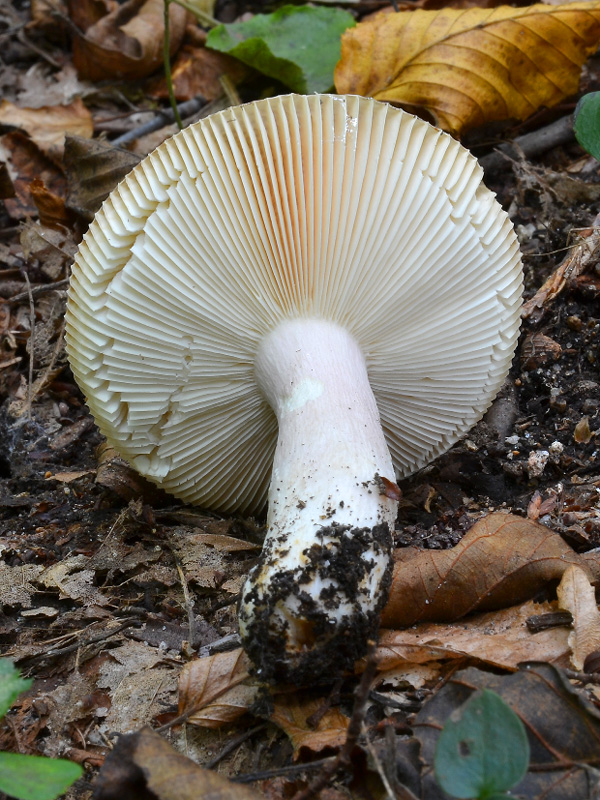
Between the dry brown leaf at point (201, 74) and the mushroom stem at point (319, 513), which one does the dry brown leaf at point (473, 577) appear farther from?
the dry brown leaf at point (201, 74)

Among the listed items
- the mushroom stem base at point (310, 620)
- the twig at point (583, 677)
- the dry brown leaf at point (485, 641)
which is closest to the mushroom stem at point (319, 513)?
the mushroom stem base at point (310, 620)

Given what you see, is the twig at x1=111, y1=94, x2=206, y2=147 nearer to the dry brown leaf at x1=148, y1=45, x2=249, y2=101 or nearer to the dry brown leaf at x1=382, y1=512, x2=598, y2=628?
the dry brown leaf at x1=148, y1=45, x2=249, y2=101

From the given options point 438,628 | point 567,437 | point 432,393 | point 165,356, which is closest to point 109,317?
point 165,356

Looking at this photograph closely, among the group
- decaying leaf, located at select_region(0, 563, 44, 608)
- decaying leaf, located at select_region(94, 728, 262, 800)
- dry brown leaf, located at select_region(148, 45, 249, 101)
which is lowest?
decaying leaf, located at select_region(0, 563, 44, 608)

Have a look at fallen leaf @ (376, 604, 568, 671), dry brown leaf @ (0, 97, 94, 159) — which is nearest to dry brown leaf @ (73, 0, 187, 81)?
dry brown leaf @ (0, 97, 94, 159)

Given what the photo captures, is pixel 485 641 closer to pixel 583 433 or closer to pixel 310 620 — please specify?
pixel 310 620

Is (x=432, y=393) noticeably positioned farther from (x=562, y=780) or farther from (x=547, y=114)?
(x=547, y=114)
